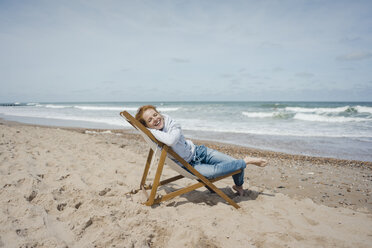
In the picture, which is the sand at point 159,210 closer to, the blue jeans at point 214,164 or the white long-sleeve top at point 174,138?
the blue jeans at point 214,164

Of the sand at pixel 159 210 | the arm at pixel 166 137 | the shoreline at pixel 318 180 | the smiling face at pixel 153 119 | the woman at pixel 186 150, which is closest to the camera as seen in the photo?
the sand at pixel 159 210

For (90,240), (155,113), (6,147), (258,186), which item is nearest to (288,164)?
(258,186)

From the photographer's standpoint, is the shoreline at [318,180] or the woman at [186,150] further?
the shoreline at [318,180]

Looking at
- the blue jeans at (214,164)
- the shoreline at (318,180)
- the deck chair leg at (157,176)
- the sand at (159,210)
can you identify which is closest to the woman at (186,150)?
the blue jeans at (214,164)

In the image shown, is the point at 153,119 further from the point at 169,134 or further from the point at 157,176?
the point at 157,176

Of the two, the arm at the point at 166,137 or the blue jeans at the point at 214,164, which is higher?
the arm at the point at 166,137

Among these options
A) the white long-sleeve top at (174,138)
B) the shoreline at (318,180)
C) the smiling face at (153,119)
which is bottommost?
the shoreline at (318,180)

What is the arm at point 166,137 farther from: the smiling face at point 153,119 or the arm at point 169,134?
the smiling face at point 153,119

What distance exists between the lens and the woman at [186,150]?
2904 mm

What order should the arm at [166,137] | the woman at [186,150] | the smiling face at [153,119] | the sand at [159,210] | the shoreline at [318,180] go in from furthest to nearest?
1. the shoreline at [318,180]
2. the smiling face at [153,119]
3. the woman at [186,150]
4. the arm at [166,137]
5. the sand at [159,210]

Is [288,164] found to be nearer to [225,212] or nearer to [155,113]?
[225,212]

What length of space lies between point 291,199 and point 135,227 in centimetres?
253

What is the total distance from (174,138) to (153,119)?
0.46m

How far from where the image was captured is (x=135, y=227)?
7.54 ft
